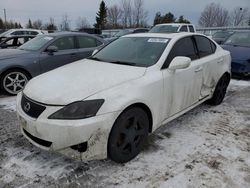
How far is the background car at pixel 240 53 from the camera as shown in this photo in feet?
23.3

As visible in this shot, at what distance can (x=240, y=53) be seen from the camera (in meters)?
7.37

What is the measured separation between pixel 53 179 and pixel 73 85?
1045 mm

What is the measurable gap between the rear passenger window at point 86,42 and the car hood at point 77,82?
11.7ft

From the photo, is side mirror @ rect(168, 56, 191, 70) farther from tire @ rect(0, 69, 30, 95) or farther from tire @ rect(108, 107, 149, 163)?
tire @ rect(0, 69, 30, 95)

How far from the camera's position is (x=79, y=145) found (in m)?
2.49

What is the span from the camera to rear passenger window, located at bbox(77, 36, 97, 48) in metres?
6.90

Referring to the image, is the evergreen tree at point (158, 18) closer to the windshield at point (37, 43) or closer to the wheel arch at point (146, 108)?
the windshield at point (37, 43)

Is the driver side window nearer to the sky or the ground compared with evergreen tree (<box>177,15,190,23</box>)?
nearer to the ground

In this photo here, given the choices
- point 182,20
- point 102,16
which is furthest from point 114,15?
point 182,20

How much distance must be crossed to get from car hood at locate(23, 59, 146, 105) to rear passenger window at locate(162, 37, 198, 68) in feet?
1.74

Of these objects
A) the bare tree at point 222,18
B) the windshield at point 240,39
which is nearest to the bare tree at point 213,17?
the bare tree at point 222,18

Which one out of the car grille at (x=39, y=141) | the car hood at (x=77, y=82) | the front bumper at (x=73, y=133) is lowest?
the car grille at (x=39, y=141)

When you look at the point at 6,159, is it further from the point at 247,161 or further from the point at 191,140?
the point at 247,161

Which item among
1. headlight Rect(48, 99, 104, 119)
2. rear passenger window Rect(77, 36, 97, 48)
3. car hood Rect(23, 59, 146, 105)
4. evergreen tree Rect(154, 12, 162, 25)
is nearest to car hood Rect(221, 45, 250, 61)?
rear passenger window Rect(77, 36, 97, 48)
